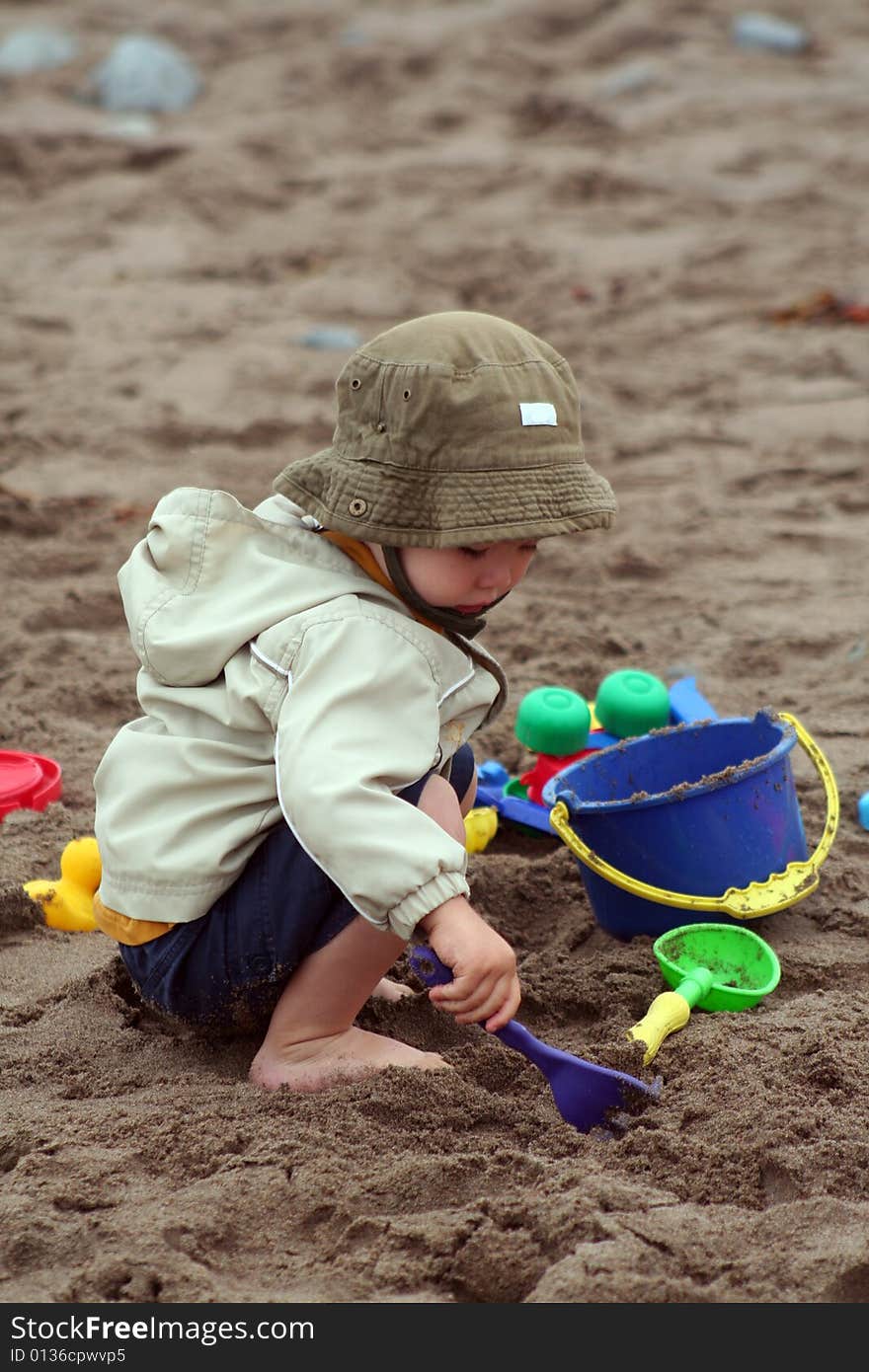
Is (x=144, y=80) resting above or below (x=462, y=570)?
below

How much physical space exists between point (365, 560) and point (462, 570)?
0.44ft

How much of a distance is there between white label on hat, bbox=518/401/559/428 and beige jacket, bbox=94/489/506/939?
28 cm

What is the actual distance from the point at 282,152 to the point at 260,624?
5605 mm

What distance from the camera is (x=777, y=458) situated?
13.4ft

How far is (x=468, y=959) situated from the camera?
1665mm

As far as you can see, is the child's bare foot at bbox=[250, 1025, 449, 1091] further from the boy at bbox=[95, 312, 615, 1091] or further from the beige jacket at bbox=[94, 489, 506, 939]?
the beige jacket at bbox=[94, 489, 506, 939]

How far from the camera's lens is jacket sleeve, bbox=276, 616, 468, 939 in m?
1.65

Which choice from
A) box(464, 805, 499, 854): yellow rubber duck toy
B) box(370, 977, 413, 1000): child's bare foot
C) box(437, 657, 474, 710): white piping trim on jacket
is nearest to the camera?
box(437, 657, 474, 710): white piping trim on jacket

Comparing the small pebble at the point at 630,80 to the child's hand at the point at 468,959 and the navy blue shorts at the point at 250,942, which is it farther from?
the child's hand at the point at 468,959

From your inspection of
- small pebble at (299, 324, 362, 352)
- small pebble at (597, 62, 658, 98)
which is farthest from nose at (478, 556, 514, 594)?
small pebble at (597, 62, 658, 98)

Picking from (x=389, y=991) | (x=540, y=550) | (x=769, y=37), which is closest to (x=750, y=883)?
(x=389, y=991)

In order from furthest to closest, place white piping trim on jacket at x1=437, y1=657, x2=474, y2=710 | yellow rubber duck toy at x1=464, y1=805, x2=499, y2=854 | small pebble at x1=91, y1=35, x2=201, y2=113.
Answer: small pebble at x1=91, y1=35, x2=201, y2=113
yellow rubber duck toy at x1=464, y1=805, x2=499, y2=854
white piping trim on jacket at x1=437, y1=657, x2=474, y2=710

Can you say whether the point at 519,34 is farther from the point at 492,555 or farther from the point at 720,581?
the point at 492,555

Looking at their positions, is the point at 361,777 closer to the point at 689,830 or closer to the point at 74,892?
the point at 689,830
